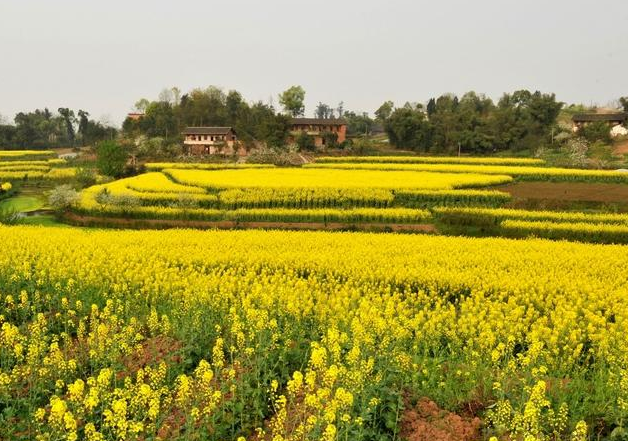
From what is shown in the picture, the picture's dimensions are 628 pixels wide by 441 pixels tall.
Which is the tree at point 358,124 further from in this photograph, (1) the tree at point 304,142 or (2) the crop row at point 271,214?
(2) the crop row at point 271,214

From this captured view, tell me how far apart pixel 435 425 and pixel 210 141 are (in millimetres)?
69177

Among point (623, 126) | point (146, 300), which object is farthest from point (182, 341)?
point (623, 126)

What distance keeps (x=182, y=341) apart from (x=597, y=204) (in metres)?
30.5

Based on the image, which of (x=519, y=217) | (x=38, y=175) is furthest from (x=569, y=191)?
(x=38, y=175)

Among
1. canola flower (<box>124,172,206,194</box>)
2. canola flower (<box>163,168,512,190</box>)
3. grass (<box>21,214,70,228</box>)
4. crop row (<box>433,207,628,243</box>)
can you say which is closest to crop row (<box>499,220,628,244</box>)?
crop row (<box>433,207,628,243</box>)

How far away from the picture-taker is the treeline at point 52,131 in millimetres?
85875

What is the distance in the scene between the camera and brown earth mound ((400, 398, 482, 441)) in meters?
6.53

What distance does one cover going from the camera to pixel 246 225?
2752 cm

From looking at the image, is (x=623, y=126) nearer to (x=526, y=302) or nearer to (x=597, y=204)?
(x=597, y=204)

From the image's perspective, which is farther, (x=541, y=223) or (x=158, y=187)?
(x=158, y=187)

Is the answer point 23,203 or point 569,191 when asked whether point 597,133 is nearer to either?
point 569,191

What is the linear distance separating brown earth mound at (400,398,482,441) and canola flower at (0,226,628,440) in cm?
25


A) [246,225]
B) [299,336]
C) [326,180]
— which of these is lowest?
[246,225]

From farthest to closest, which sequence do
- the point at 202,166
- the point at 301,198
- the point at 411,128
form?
1. the point at 411,128
2. the point at 202,166
3. the point at 301,198
